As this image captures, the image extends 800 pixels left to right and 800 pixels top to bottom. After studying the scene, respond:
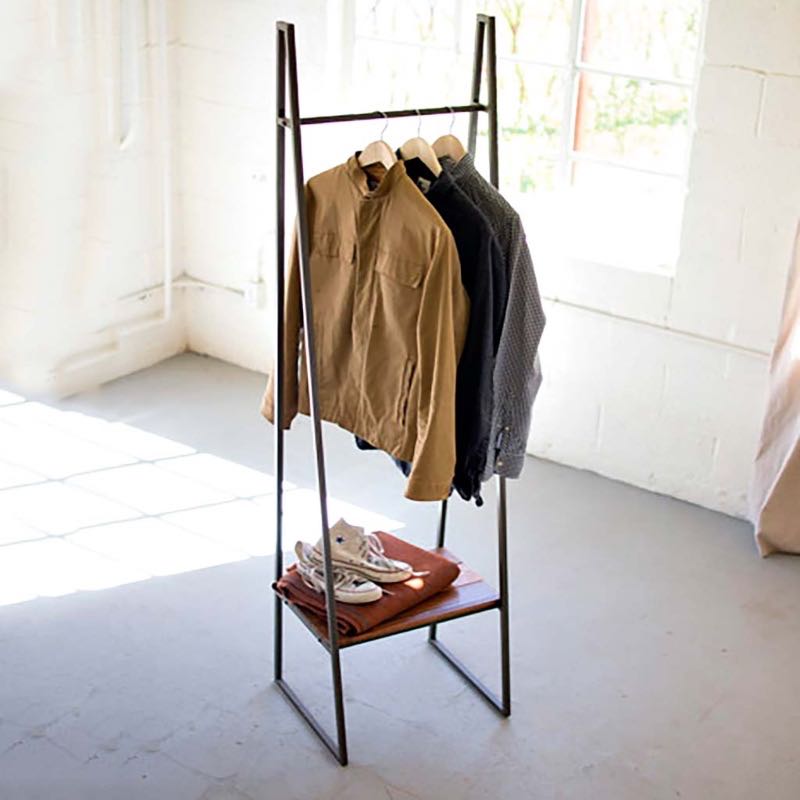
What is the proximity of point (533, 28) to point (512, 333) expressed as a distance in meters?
1.78

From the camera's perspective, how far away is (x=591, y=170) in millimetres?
4098

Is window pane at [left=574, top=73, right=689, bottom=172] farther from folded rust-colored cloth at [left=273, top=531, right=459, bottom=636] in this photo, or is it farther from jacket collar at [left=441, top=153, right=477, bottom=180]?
folded rust-colored cloth at [left=273, top=531, right=459, bottom=636]

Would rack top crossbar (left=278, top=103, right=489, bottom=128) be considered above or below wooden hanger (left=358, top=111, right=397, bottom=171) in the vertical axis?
above

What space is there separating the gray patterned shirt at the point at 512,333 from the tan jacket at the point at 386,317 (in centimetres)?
11

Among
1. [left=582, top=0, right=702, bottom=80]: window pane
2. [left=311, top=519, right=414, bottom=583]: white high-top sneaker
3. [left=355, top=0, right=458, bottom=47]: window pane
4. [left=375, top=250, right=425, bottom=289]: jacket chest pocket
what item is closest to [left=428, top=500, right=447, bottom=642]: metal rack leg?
[left=311, top=519, right=414, bottom=583]: white high-top sneaker

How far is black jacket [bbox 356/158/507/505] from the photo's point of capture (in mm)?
2641

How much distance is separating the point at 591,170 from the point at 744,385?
82 centimetres

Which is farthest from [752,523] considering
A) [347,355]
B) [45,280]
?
[45,280]

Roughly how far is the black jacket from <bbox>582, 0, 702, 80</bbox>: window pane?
4.79 ft

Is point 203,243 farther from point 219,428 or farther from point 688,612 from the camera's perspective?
point 688,612

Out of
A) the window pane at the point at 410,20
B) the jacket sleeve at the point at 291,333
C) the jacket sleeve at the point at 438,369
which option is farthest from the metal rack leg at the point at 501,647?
the window pane at the point at 410,20

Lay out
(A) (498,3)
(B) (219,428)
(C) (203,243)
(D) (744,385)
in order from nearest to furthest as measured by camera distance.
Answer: (D) (744,385) < (A) (498,3) < (B) (219,428) < (C) (203,243)

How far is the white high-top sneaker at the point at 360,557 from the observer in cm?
285

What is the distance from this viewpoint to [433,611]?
9.31ft
